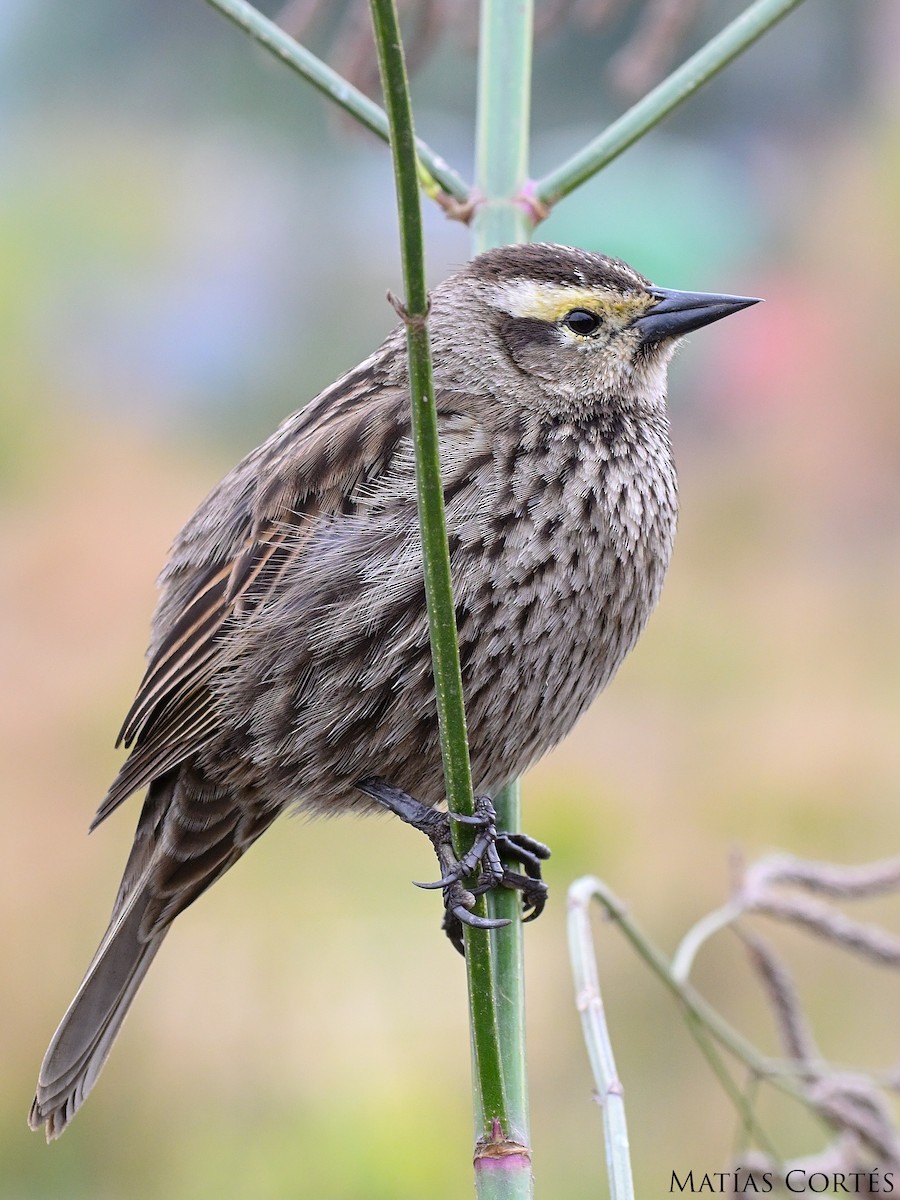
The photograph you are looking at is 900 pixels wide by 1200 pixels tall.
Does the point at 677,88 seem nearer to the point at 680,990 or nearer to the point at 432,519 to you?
the point at 432,519

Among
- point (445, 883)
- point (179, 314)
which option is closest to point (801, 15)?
point (179, 314)

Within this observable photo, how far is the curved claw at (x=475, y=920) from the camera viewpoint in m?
1.09

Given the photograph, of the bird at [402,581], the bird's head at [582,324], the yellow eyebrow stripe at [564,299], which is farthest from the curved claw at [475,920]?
the yellow eyebrow stripe at [564,299]

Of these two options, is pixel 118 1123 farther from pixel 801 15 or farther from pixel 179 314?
pixel 801 15

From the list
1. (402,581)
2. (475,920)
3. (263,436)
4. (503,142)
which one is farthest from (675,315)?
(263,436)

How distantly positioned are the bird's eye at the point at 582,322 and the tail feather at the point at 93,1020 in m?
0.86

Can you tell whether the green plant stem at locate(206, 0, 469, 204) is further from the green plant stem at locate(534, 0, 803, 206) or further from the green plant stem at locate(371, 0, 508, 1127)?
the green plant stem at locate(371, 0, 508, 1127)

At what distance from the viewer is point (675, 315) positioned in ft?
5.63

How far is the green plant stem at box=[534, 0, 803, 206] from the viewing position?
136 centimetres

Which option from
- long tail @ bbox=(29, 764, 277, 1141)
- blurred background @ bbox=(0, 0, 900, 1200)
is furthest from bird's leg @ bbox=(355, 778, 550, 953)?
blurred background @ bbox=(0, 0, 900, 1200)

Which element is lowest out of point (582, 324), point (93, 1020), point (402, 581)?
point (93, 1020)

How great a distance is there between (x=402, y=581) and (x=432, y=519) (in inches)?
26.2

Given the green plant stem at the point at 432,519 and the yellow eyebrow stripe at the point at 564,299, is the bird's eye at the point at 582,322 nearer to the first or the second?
the yellow eyebrow stripe at the point at 564,299

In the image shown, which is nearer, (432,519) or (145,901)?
(432,519)
